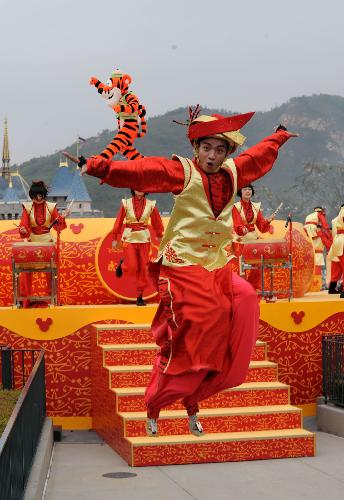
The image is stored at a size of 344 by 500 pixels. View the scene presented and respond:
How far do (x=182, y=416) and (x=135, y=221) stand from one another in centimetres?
268

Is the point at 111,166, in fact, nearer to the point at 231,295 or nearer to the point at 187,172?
the point at 187,172

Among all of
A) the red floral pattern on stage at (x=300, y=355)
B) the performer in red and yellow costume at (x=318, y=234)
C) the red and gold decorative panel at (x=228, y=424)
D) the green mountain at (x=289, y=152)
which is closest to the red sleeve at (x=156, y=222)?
the red floral pattern on stage at (x=300, y=355)

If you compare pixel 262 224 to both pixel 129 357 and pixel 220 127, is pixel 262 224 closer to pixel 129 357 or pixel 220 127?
pixel 129 357

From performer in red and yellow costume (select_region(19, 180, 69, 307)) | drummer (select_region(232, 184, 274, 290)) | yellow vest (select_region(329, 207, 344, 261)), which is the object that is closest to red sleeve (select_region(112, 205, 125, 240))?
performer in red and yellow costume (select_region(19, 180, 69, 307))

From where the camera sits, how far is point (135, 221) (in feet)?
41.4

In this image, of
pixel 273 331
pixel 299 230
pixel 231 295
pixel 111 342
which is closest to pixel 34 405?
pixel 111 342

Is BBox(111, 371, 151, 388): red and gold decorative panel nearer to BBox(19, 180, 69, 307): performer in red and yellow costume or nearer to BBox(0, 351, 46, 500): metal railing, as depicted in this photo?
BBox(0, 351, 46, 500): metal railing

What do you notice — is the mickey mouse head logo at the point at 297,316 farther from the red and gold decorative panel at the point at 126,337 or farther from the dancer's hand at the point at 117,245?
the dancer's hand at the point at 117,245

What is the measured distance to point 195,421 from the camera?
5625mm

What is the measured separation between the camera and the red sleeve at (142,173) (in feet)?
17.6

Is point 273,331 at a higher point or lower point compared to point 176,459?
higher

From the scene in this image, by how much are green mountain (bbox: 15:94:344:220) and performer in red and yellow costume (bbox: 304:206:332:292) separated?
48.9 m

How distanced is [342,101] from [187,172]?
124 meters

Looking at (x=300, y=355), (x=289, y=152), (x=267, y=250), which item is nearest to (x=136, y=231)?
(x=267, y=250)
